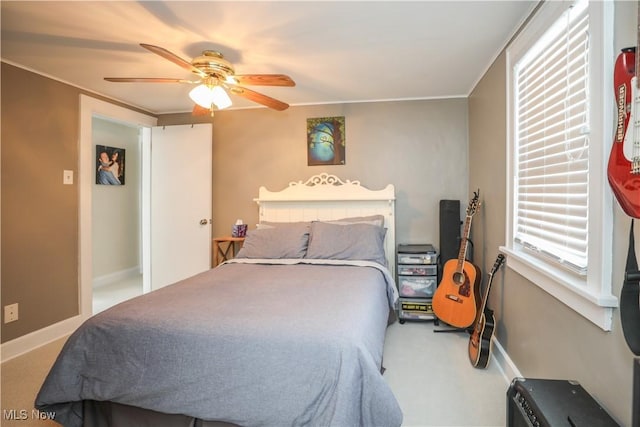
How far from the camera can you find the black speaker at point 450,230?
3123 mm

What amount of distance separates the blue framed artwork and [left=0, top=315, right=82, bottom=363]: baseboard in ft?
9.36

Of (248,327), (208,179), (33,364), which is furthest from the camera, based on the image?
(208,179)

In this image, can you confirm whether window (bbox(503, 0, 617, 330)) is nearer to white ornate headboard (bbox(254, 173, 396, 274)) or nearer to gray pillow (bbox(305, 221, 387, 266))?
gray pillow (bbox(305, 221, 387, 266))

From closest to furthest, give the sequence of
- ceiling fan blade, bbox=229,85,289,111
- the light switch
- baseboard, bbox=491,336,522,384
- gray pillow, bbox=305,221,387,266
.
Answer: baseboard, bbox=491,336,522,384 < ceiling fan blade, bbox=229,85,289,111 < gray pillow, bbox=305,221,387,266 < the light switch

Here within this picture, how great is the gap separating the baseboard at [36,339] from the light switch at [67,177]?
1.28 m

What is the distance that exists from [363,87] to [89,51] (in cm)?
224

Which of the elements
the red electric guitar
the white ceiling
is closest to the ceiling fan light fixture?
the white ceiling

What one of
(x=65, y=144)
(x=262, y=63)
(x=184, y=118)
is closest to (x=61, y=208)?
(x=65, y=144)

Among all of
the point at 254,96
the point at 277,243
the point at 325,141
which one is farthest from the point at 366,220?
the point at 254,96

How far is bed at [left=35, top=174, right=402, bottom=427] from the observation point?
131 centimetres

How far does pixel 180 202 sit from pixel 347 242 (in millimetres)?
2151

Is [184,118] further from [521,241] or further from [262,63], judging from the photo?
[521,241]

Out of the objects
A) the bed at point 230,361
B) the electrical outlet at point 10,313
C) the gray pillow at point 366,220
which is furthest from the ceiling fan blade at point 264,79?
the electrical outlet at point 10,313

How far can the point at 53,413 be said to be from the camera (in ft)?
5.19
